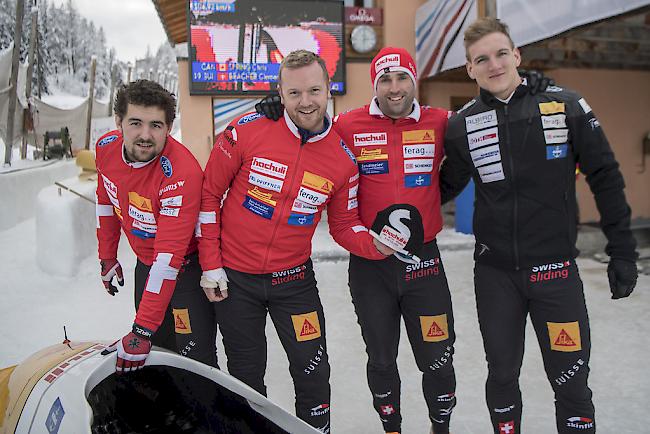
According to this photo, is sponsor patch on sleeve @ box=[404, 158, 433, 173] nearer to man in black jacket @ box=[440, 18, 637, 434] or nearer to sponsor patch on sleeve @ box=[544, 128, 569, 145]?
man in black jacket @ box=[440, 18, 637, 434]

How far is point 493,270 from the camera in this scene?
7.57 ft

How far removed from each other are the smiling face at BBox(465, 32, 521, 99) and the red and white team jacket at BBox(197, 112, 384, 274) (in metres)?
0.69

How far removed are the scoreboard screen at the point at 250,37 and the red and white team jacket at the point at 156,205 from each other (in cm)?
628

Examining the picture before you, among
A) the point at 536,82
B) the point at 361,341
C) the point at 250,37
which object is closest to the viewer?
the point at 536,82

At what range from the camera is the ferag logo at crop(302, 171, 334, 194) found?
232 cm

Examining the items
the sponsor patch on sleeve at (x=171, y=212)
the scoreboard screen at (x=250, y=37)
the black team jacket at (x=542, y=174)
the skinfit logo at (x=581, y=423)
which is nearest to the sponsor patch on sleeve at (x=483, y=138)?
the black team jacket at (x=542, y=174)

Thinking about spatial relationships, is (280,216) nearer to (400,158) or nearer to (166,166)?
(166,166)

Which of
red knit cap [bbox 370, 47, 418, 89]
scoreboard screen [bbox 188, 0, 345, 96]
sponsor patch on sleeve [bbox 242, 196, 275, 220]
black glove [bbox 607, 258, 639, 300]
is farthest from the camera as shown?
scoreboard screen [bbox 188, 0, 345, 96]

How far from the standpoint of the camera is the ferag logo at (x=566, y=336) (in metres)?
2.14

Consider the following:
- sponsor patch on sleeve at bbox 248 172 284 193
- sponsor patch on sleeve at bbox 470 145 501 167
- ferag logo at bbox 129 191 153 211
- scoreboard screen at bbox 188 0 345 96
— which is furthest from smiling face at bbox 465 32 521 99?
scoreboard screen at bbox 188 0 345 96

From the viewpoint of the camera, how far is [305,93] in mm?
2209

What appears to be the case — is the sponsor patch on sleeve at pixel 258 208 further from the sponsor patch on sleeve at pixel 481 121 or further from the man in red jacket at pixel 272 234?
the sponsor patch on sleeve at pixel 481 121

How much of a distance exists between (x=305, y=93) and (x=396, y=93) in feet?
1.58

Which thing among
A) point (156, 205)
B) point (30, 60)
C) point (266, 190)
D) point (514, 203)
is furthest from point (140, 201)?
point (30, 60)
